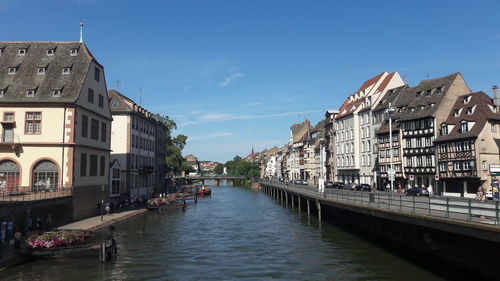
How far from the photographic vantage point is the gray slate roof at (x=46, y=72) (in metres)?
39.4

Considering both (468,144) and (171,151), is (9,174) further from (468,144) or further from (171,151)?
(171,151)

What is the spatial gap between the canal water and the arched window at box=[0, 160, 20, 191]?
1046cm

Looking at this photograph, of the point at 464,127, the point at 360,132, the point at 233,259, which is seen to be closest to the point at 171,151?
the point at 360,132

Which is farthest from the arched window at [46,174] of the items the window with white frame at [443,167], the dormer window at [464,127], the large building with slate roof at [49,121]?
the dormer window at [464,127]

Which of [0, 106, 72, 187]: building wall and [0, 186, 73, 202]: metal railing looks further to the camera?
[0, 106, 72, 187]: building wall

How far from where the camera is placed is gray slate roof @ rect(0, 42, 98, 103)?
3942cm

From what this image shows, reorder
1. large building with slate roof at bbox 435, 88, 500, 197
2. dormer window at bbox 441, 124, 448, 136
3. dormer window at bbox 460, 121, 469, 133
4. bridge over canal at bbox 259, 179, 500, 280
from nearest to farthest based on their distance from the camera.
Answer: bridge over canal at bbox 259, 179, 500, 280 → large building with slate roof at bbox 435, 88, 500, 197 → dormer window at bbox 460, 121, 469, 133 → dormer window at bbox 441, 124, 448, 136

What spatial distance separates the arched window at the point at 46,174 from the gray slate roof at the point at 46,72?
6.07 m

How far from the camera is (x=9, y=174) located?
38250mm

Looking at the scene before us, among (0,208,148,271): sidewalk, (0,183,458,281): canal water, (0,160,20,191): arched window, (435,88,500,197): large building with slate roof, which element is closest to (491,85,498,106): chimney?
(435,88,500,197): large building with slate roof

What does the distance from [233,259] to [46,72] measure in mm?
28775

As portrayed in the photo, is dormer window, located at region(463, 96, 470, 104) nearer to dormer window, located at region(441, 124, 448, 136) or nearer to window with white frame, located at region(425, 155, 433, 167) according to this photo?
dormer window, located at region(441, 124, 448, 136)

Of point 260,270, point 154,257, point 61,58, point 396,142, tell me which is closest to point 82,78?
point 61,58

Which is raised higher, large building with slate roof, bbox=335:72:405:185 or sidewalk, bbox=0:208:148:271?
large building with slate roof, bbox=335:72:405:185
